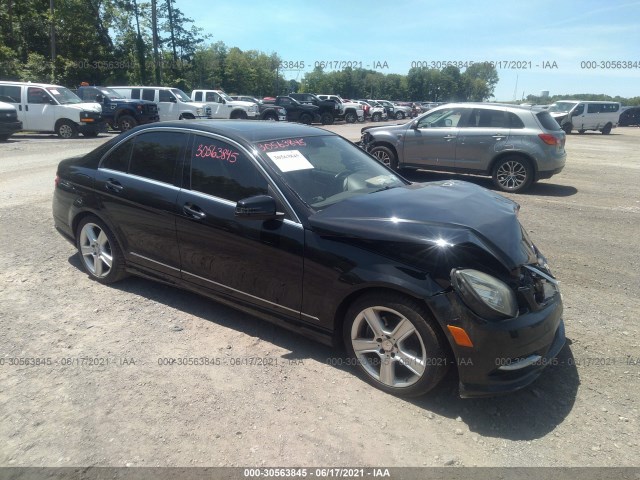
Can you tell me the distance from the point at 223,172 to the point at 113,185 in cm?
131

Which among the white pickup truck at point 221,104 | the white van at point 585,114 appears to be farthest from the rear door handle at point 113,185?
the white van at point 585,114

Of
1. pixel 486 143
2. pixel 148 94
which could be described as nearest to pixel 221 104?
pixel 148 94

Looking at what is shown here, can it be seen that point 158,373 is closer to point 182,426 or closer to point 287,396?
point 182,426

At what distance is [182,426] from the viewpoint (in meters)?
2.79

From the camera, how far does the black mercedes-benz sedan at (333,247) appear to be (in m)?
2.80

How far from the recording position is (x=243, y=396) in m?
3.08

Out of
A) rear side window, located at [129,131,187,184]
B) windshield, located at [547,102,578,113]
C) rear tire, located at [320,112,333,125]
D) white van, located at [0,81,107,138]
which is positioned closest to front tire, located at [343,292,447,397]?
rear side window, located at [129,131,187,184]

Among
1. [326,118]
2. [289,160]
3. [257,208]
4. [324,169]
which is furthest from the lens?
[326,118]

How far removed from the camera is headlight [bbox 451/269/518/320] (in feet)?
8.88

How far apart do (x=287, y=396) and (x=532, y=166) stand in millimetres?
8062

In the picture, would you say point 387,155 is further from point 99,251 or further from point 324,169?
point 99,251

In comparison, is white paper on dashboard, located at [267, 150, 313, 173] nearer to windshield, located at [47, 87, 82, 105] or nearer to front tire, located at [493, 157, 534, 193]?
front tire, located at [493, 157, 534, 193]

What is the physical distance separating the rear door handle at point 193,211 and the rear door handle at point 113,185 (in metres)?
0.88

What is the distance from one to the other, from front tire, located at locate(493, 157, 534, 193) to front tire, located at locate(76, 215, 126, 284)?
302 inches
